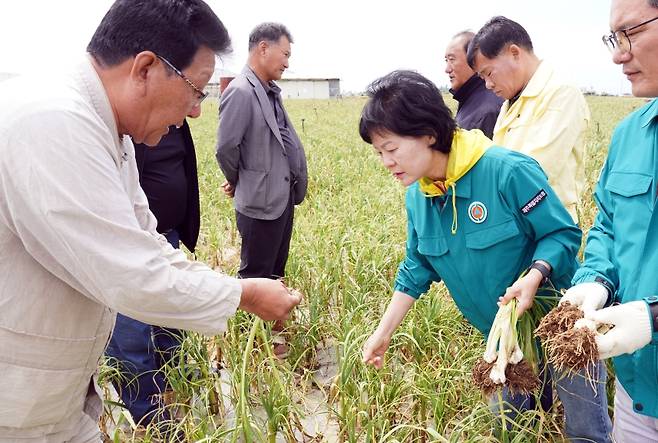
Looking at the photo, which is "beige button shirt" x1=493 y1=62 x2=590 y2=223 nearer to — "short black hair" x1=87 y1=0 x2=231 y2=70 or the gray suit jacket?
the gray suit jacket

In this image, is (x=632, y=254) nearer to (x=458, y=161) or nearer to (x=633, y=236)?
(x=633, y=236)

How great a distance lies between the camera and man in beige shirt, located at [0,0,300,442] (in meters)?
1.05

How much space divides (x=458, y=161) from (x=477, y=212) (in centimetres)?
17

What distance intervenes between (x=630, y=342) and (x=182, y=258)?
1071 millimetres

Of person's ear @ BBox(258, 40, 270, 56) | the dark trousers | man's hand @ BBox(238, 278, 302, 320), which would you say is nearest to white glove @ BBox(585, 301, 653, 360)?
man's hand @ BBox(238, 278, 302, 320)

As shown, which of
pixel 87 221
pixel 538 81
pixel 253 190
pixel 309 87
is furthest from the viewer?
pixel 309 87

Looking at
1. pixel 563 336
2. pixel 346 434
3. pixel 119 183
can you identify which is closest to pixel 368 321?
pixel 346 434

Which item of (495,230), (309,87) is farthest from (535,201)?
(309,87)

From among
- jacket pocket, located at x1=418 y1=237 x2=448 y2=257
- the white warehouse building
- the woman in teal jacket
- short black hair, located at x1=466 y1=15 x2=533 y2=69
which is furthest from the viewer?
the white warehouse building

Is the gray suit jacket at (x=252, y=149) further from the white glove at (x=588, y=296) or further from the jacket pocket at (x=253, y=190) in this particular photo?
the white glove at (x=588, y=296)

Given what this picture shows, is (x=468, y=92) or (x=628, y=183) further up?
(x=628, y=183)

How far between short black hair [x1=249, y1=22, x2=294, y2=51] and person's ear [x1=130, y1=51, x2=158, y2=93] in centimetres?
206

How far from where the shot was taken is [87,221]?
106 centimetres

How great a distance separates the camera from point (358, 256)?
3.25 meters
